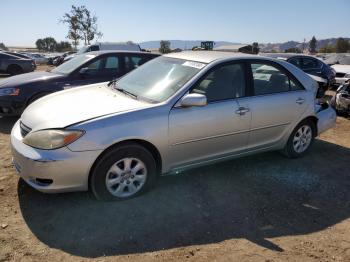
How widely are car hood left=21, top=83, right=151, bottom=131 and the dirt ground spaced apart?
0.87m

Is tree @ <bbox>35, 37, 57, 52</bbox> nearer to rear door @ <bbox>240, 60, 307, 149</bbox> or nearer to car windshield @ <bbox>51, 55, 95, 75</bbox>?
car windshield @ <bbox>51, 55, 95, 75</bbox>

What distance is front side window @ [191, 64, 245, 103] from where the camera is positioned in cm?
427

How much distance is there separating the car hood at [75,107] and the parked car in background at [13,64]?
13990 mm

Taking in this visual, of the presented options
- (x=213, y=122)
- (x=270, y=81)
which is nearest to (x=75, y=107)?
(x=213, y=122)

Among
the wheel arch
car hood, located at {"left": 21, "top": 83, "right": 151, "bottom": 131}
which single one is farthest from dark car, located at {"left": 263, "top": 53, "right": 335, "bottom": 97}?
the wheel arch

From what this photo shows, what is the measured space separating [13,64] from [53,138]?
Answer: 15.4 metres

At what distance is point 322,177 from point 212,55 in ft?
7.58

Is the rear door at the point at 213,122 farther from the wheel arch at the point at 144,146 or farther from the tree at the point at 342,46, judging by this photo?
the tree at the point at 342,46

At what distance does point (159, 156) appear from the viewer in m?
3.99

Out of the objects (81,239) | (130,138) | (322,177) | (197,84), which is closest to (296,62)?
(322,177)

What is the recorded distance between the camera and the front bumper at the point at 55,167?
3410 mm

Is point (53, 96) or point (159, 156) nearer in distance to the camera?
point (159, 156)

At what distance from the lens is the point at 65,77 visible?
7188 mm

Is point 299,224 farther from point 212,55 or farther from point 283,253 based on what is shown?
point 212,55
